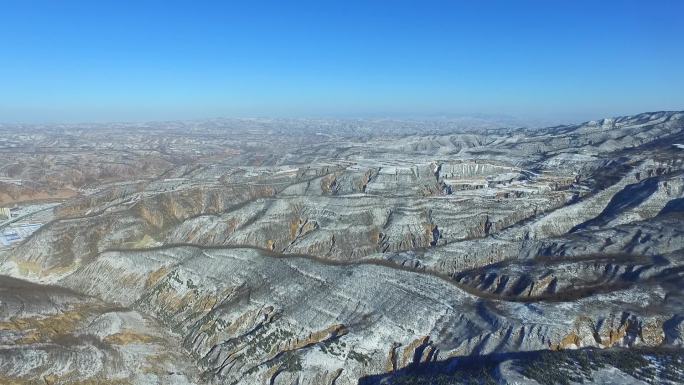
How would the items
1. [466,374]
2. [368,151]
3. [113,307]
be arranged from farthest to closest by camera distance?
[368,151] < [113,307] < [466,374]

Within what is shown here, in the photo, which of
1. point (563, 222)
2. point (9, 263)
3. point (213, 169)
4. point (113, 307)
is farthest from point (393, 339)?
point (213, 169)

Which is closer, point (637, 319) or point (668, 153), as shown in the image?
point (637, 319)

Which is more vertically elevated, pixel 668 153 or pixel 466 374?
pixel 668 153

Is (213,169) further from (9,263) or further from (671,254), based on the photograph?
(671,254)

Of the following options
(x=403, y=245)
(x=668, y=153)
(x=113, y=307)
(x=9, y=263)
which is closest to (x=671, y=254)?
(x=403, y=245)

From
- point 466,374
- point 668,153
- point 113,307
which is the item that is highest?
point 668,153

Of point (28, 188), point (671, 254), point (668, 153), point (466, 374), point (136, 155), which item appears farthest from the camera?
point (136, 155)
